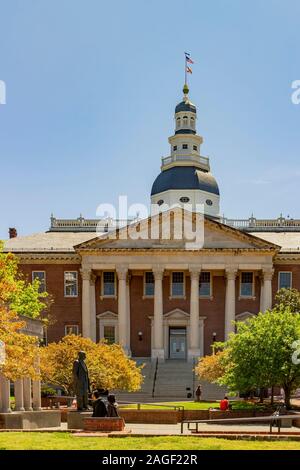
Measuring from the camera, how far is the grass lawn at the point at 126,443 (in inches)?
690

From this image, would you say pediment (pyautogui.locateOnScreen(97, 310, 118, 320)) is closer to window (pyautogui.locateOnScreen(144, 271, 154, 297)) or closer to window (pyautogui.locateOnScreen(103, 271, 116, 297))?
window (pyautogui.locateOnScreen(103, 271, 116, 297))

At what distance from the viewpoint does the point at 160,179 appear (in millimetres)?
93438

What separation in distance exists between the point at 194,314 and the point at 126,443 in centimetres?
4095

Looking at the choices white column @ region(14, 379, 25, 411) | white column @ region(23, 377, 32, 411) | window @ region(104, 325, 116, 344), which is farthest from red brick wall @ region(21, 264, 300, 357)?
white column @ region(14, 379, 25, 411)

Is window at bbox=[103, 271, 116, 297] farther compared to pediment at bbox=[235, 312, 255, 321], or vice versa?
window at bbox=[103, 271, 116, 297]

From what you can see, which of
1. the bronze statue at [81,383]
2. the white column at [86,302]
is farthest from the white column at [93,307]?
the bronze statue at [81,383]

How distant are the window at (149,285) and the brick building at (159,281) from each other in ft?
0.29

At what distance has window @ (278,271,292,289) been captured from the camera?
63.1m

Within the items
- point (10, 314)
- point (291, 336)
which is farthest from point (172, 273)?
point (10, 314)

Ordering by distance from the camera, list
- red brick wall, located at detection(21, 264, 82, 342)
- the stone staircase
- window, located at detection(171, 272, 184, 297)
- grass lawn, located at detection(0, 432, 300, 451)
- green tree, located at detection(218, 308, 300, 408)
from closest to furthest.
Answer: grass lawn, located at detection(0, 432, 300, 451), green tree, located at detection(218, 308, 300, 408), the stone staircase, window, located at detection(171, 272, 184, 297), red brick wall, located at detection(21, 264, 82, 342)

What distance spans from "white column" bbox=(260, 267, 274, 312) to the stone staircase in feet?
27.3

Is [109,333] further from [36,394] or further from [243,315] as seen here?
[36,394]

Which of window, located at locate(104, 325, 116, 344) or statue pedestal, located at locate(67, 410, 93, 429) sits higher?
statue pedestal, located at locate(67, 410, 93, 429)

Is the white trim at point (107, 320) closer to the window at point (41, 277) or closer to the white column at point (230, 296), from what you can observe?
the window at point (41, 277)
